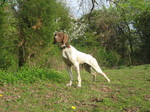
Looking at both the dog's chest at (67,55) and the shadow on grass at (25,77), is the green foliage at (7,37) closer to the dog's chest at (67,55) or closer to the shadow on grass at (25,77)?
the shadow on grass at (25,77)

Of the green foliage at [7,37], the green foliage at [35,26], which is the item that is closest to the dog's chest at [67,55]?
the green foliage at [35,26]

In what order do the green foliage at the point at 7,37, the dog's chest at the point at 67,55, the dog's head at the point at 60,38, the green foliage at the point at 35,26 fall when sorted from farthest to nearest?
the green foliage at the point at 35,26 < the green foliage at the point at 7,37 < the dog's chest at the point at 67,55 < the dog's head at the point at 60,38

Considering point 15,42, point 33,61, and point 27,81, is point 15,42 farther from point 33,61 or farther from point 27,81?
point 27,81

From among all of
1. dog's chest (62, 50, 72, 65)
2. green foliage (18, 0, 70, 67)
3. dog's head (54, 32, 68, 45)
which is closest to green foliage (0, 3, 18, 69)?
green foliage (18, 0, 70, 67)

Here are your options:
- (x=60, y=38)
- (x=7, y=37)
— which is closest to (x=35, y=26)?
(x=7, y=37)

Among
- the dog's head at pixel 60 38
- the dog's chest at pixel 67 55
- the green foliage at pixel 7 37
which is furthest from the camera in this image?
the green foliage at pixel 7 37

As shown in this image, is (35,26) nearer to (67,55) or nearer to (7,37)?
(7,37)

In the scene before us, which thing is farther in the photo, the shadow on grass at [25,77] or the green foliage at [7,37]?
the green foliage at [7,37]

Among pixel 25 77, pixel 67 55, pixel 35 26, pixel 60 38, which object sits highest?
pixel 35 26

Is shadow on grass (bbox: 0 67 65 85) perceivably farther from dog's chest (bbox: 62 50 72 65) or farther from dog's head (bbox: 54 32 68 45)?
dog's head (bbox: 54 32 68 45)

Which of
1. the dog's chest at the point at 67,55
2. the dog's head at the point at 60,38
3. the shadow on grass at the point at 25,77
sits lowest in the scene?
the shadow on grass at the point at 25,77

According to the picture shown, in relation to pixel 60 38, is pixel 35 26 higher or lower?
higher

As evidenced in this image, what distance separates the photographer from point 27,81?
7266 millimetres

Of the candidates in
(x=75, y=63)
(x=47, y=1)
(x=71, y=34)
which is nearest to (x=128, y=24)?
(x=71, y=34)
